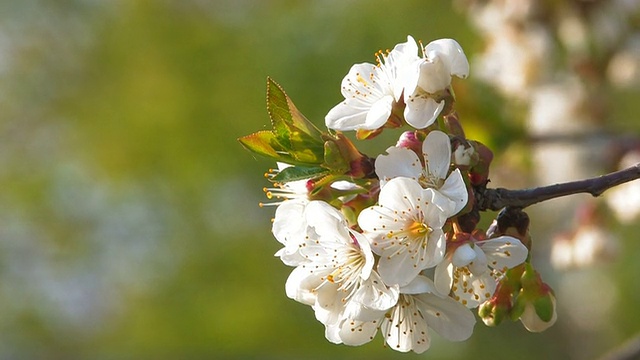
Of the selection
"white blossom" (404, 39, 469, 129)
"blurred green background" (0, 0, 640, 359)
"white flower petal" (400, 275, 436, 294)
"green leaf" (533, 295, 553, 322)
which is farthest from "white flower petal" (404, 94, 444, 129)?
"blurred green background" (0, 0, 640, 359)

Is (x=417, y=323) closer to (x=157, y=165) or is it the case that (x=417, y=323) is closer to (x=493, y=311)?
(x=493, y=311)

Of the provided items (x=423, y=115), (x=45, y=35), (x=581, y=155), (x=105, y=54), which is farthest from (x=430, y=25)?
(x=423, y=115)

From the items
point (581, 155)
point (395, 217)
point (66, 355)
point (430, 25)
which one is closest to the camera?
point (395, 217)

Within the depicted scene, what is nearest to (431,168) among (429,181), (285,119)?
(429,181)

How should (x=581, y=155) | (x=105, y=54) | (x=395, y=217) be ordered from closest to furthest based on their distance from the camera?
(x=395, y=217) < (x=581, y=155) < (x=105, y=54)

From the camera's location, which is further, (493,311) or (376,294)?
(493,311)

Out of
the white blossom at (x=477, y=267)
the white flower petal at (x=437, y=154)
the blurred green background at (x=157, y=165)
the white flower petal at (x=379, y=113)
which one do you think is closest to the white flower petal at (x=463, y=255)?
the white blossom at (x=477, y=267)

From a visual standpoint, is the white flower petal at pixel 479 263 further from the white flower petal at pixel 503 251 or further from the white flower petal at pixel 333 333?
the white flower petal at pixel 333 333

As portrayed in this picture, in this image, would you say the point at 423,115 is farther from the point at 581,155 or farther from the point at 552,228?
the point at 552,228

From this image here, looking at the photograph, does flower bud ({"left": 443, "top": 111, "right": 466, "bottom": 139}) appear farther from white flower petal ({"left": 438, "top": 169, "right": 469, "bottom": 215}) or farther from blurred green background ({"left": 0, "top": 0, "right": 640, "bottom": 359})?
blurred green background ({"left": 0, "top": 0, "right": 640, "bottom": 359})
